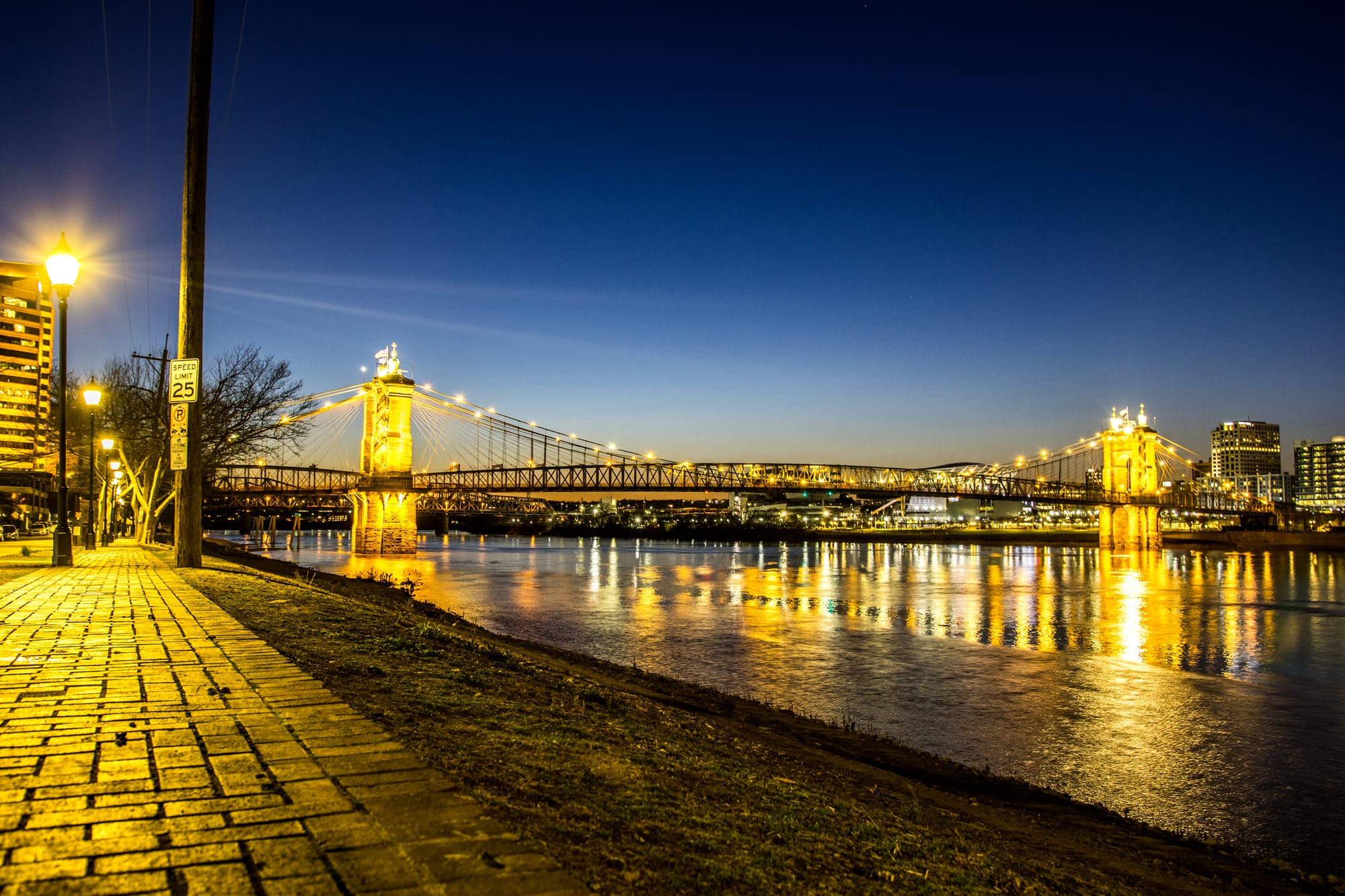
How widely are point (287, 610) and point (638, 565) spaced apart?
2529 inches

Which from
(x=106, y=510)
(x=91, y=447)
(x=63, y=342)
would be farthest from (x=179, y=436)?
(x=106, y=510)

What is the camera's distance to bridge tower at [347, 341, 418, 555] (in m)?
85.0

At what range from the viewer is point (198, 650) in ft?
27.8

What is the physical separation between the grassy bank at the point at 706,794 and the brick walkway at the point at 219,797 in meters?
0.33

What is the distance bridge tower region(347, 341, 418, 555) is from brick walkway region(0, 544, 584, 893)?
80091 millimetres

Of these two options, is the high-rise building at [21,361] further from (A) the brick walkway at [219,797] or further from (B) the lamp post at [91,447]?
(A) the brick walkway at [219,797]

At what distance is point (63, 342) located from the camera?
64.9 feet

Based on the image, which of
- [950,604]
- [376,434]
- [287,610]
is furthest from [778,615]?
[376,434]

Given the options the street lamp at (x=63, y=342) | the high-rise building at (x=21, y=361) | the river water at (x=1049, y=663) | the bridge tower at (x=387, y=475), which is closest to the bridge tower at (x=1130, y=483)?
the river water at (x=1049, y=663)

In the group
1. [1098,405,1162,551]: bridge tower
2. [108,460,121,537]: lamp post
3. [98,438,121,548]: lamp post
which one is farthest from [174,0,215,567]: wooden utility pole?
[1098,405,1162,551]: bridge tower

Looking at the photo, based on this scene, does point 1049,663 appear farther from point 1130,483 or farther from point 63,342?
point 1130,483

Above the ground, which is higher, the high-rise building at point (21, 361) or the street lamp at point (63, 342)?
the high-rise building at point (21, 361)

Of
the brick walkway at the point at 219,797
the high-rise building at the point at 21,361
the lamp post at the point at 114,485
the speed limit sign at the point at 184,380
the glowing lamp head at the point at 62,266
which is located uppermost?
the high-rise building at the point at 21,361

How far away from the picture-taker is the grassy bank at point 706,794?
4.39 meters
